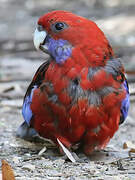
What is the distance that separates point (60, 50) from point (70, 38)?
0.12 metres

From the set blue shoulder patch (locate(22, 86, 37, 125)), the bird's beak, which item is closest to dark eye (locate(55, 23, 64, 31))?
the bird's beak

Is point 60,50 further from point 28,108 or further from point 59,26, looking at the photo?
point 28,108

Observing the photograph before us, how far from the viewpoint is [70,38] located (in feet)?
11.8

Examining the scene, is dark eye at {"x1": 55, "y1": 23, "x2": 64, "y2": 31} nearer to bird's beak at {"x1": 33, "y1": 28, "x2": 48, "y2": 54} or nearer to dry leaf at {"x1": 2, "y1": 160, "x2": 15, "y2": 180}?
bird's beak at {"x1": 33, "y1": 28, "x2": 48, "y2": 54}

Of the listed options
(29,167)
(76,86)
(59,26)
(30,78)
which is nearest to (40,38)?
(59,26)

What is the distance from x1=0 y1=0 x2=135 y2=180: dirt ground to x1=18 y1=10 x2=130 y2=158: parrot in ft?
0.77

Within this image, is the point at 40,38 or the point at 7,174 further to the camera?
the point at 40,38

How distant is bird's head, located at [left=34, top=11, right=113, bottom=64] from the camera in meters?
3.56

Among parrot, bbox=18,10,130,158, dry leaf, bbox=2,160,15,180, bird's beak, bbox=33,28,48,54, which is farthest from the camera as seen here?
bird's beak, bbox=33,28,48,54

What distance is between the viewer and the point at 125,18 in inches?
443

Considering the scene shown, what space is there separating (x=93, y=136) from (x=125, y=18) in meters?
7.94

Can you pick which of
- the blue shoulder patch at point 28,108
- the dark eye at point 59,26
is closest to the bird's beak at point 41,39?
the dark eye at point 59,26

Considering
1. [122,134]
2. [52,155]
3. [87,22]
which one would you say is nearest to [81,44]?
[87,22]

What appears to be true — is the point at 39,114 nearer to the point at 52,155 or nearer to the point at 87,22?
the point at 52,155
